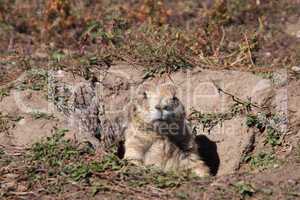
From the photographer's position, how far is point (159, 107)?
5609mm

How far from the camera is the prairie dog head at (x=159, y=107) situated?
18.5 ft

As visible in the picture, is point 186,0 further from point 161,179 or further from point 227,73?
point 161,179

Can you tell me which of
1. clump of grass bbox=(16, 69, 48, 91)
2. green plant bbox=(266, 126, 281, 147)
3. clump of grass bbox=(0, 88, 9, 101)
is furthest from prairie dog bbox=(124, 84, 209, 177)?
clump of grass bbox=(0, 88, 9, 101)

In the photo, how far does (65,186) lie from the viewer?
4.86m

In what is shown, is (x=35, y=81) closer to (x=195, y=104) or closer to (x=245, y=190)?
(x=195, y=104)

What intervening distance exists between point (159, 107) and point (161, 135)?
13.8 inches

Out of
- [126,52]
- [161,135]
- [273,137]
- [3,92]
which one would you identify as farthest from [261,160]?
[3,92]

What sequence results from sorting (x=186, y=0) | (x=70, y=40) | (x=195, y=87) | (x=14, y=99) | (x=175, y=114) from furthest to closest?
(x=186, y=0)
(x=70, y=40)
(x=195, y=87)
(x=14, y=99)
(x=175, y=114)

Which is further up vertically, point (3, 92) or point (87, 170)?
point (3, 92)

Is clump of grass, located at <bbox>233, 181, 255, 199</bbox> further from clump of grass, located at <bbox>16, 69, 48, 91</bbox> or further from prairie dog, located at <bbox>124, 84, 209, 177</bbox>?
clump of grass, located at <bbox>16, 69, 48, 91</bbox>

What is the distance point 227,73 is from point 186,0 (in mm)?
3560

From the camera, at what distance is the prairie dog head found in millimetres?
5625

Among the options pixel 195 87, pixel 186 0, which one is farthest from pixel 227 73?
pixel 186 0

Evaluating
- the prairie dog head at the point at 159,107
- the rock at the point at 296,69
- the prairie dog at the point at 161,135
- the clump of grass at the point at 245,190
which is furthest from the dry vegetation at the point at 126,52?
the prairie dog head at the point at 159,107
